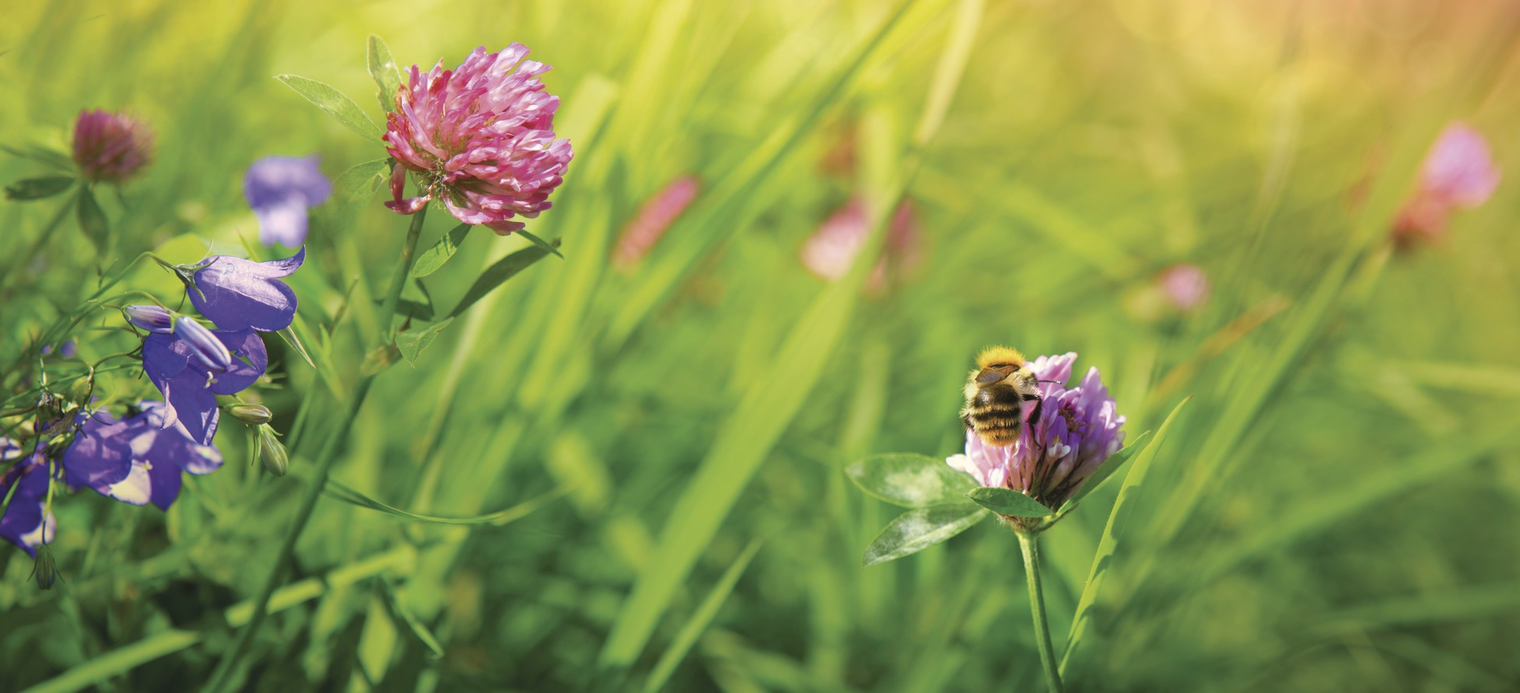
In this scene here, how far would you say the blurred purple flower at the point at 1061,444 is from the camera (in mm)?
481

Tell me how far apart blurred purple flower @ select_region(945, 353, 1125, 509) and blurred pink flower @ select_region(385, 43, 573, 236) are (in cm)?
29

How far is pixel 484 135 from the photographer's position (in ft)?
1.46

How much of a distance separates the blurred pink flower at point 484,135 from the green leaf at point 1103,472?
0.30 meters

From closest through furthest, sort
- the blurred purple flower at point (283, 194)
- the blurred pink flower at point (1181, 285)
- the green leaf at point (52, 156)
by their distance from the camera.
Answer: the green leaf at point (52, 156)
the blurred purple flower at point (283, 194)
the blurred pink flower at point (1181, 285)

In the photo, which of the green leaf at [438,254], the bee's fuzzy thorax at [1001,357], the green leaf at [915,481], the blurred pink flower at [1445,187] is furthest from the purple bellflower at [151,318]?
the blurred pink flower at [1445,187]

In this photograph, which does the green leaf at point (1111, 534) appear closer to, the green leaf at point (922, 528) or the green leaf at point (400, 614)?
the green leaf at point (922, 528)

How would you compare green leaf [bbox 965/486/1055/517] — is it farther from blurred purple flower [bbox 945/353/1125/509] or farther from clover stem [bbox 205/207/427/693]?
clover stem [bbox 205/207/427/693]

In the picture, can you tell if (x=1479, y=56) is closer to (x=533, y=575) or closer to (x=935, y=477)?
A: (x=935, y=477)

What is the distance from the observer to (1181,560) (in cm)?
93

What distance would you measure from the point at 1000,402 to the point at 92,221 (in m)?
0.59

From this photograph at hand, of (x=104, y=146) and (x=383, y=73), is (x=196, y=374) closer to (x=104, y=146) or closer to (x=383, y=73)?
(x=383, y=73)

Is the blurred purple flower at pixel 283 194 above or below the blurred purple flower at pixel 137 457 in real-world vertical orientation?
above

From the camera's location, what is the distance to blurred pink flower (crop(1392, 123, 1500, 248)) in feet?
4.42

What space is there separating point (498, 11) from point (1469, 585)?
75.1 inches
